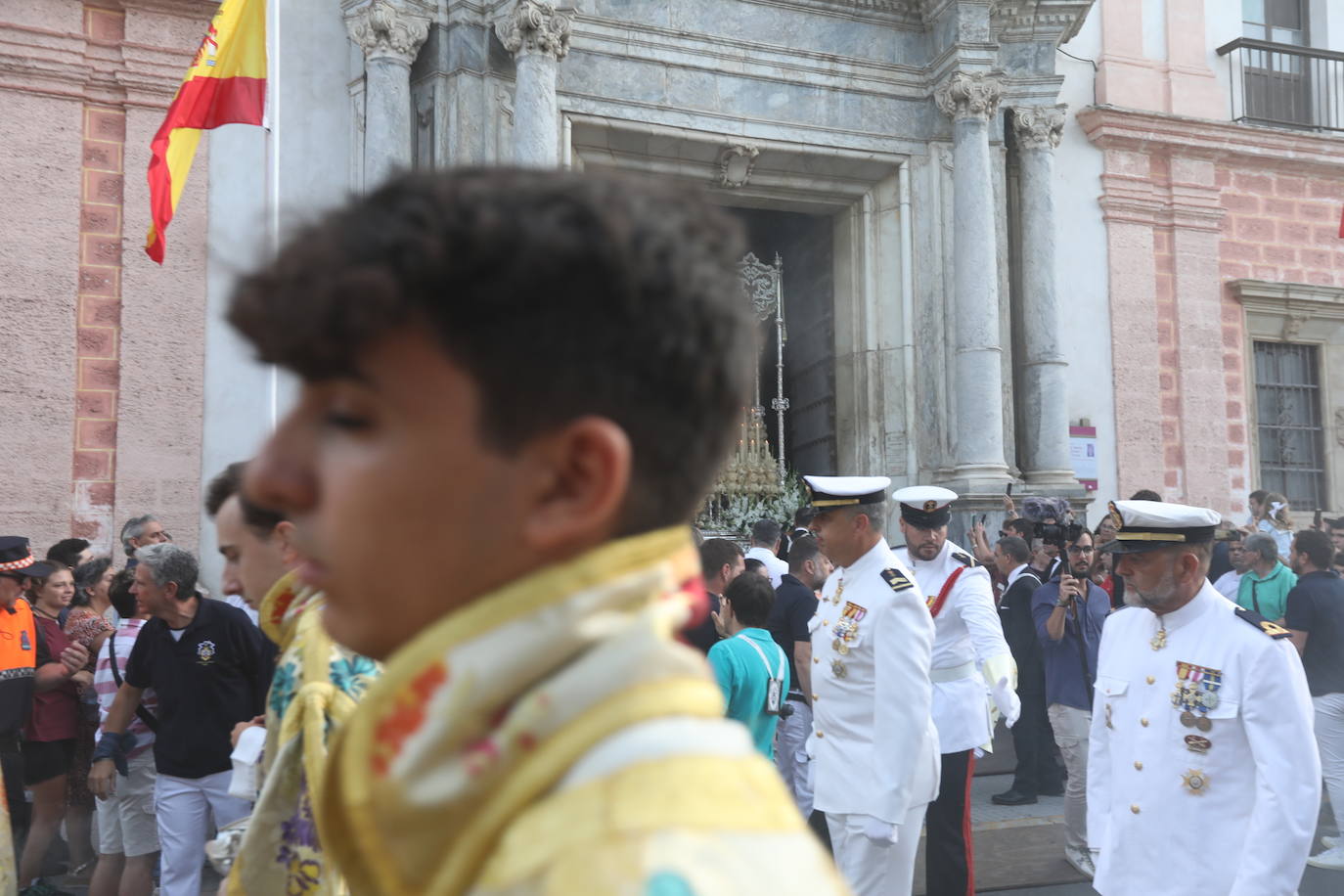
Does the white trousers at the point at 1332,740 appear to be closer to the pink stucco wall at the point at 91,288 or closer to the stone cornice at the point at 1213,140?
the stone cornice at the point at 1213,140

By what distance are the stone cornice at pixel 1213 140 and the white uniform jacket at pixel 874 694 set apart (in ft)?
33.7

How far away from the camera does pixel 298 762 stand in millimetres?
2633

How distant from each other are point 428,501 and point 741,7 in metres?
11.6

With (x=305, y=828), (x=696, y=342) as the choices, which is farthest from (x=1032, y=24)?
(x=696, y=342)

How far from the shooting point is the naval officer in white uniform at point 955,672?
219 inches

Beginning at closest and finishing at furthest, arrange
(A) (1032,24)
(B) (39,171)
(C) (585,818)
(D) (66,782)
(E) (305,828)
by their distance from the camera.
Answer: (C) (585,818) → (E) (305,828) → (D) (66,782) → (B) (39,171) → (A) (1032,24)

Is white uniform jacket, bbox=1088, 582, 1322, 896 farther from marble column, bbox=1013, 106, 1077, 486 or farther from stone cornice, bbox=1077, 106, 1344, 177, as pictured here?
stone cornice, bbox=1077, 106, 1344, 177

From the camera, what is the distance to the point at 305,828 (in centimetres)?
257

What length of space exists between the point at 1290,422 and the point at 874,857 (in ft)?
41.6

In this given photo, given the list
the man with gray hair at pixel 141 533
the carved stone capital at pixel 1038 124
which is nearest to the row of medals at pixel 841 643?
the man with gray hair at pixel 141 533

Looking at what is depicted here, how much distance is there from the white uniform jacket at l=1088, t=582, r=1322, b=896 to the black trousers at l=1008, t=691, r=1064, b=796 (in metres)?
4.38

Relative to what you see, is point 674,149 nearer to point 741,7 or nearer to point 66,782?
point 741,7

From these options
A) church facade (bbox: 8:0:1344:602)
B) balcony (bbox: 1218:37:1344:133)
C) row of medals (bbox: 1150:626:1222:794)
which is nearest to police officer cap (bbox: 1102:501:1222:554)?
row of medals (bbox: 1150:626:1222:794)

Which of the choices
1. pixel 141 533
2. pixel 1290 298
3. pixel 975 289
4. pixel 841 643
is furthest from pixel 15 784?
pixel 1290 298
